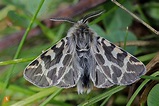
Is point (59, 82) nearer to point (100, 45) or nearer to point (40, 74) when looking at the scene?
point (40, 74)

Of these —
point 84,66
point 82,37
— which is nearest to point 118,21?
point 82,37

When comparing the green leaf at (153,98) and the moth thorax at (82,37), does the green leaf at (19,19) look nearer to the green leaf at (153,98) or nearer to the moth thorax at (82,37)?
the moth thorax at (82,37)

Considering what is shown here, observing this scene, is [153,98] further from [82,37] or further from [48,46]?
[48,46]

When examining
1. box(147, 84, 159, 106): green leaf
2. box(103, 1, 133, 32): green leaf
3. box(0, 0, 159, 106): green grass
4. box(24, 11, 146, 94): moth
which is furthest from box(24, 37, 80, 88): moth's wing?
box(103, 1, 133, 32): green leaf

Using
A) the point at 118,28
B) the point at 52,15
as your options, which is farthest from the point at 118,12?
the point at 52,15

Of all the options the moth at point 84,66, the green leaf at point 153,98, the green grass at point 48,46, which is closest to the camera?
the green leaf at point 153,98

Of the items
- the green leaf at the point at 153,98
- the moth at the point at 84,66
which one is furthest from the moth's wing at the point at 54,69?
the green leaf at the point at 153,98

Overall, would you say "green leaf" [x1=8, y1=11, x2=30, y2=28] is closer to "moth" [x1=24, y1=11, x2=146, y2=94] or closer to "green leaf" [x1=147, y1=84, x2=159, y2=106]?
"moth" [x1=24, y1=11, x2=146, y2=94]
